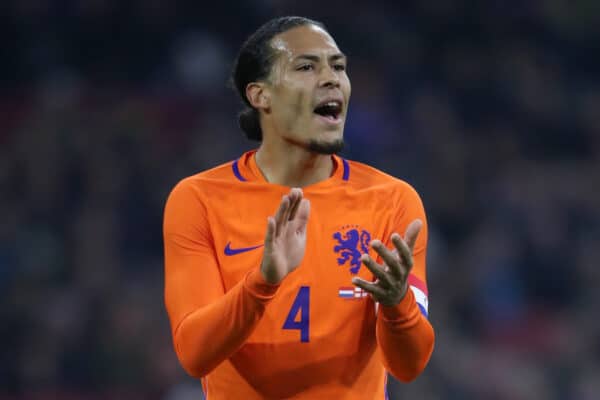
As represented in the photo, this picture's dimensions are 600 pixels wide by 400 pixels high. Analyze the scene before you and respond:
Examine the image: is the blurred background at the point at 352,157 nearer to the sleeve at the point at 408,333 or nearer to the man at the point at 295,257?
the man at the point at 295,257

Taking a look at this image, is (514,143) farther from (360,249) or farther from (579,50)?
(360,249)

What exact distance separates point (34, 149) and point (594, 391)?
3.80 meters

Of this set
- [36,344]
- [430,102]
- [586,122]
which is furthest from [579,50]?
[36,344]

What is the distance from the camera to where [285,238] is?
2564mm

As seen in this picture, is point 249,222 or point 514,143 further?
point 514,143

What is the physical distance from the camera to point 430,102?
7.90 metres

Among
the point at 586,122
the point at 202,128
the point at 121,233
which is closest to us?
the point at 121,233

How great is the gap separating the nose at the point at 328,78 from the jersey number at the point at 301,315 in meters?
0.57

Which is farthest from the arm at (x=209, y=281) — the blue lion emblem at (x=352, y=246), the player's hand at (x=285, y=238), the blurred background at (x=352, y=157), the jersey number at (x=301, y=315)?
the blurred background at (x=352, y=157)

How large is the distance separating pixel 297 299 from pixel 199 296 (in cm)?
26

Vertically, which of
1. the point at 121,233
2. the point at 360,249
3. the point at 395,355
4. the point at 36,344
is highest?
the point at 360,249

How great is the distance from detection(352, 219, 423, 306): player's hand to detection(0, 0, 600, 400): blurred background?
128 inches

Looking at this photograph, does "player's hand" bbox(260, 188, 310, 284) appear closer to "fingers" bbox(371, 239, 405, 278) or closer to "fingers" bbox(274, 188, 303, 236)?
"fingers" bbox(274, 188, 303, 236)

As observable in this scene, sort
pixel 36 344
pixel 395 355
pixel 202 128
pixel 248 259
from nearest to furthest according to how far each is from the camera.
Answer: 1. pixel 395 355
2. pixel 248 259
3. pixel 36 344
4. pixel 202 128
